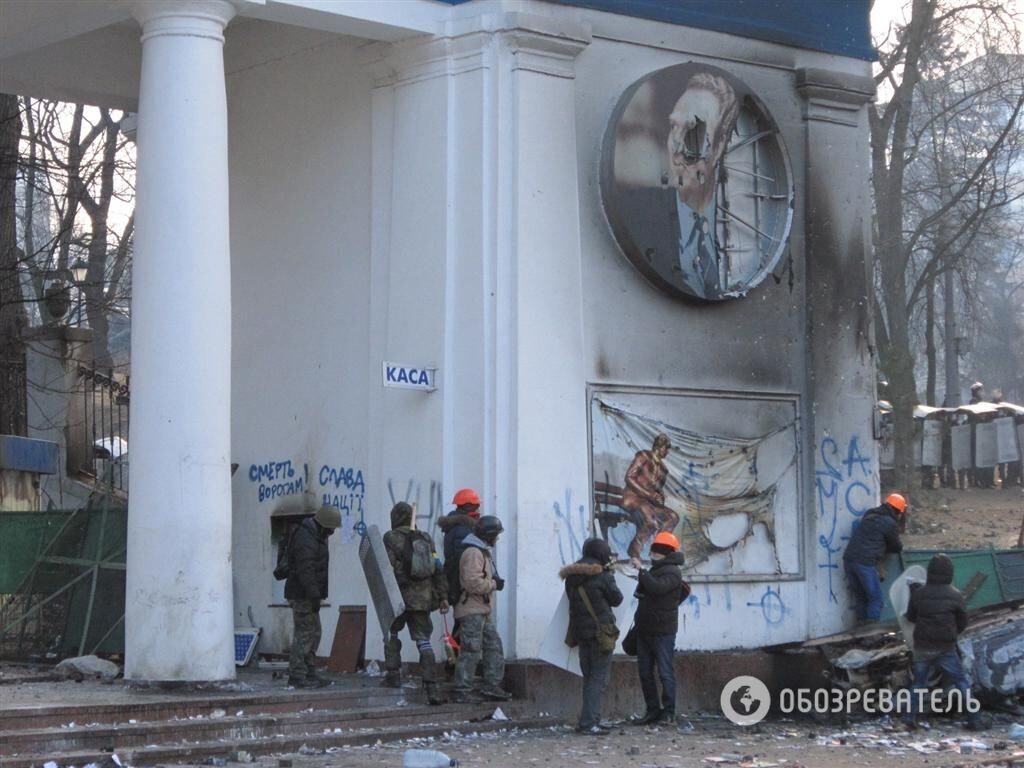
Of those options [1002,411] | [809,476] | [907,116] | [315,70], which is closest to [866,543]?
[809,476]

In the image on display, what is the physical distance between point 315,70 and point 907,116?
17.7 m

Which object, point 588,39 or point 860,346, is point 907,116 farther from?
point 588,39

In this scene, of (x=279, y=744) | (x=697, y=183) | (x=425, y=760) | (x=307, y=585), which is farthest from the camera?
(x=697, y=183)

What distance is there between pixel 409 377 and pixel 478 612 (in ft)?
7.94

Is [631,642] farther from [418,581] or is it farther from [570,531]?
[418,581]

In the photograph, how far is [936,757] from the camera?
1304cm

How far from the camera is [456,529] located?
14.1 meters

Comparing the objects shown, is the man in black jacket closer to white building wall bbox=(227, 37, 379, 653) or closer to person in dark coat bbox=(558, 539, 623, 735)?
white building wall bbox=(227, 37, 379, 653)

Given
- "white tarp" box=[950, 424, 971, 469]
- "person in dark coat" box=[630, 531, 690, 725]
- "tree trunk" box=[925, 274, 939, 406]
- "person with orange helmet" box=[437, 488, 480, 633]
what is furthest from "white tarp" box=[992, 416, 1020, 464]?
"person with orange helmet" box=[437, 488, 480, 633]

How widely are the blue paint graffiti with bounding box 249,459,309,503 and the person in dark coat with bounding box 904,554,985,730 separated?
6143 mm

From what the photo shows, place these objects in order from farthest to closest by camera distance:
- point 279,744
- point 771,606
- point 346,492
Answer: point 771,606
point 346,492
point 279,744

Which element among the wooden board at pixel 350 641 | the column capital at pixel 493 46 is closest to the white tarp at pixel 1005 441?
the column capital at pixel 493 46

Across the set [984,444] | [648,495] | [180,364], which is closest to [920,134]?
[984,444]

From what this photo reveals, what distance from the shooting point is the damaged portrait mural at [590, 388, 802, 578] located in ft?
51.0
